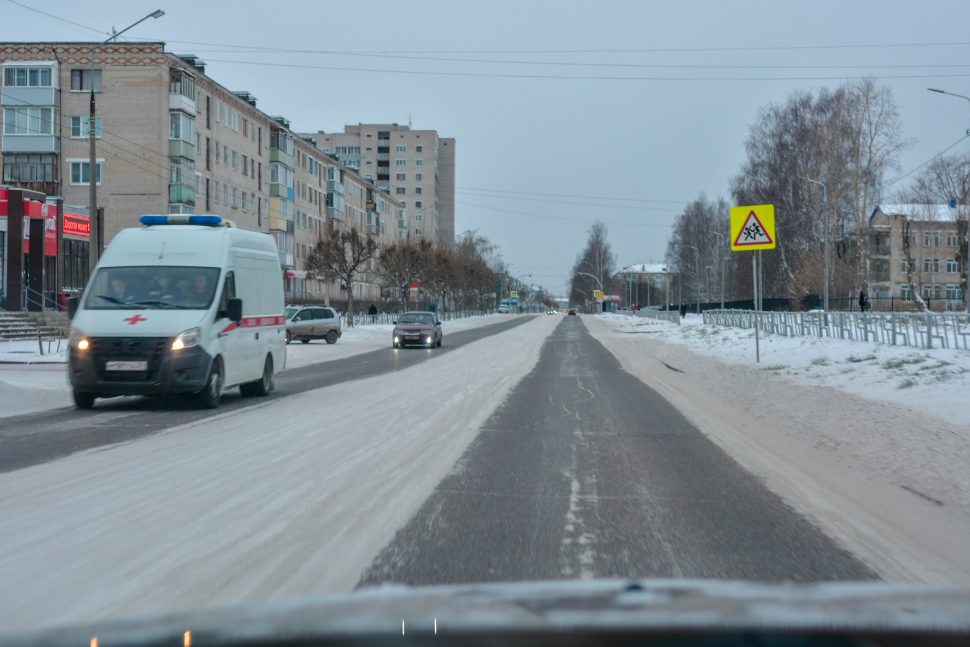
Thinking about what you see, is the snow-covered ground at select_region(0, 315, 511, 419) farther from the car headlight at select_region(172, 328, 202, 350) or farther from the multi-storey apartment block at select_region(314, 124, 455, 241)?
the multi-storey apartment block at select_region(314, 124, 455, 241)

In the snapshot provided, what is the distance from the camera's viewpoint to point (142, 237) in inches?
566

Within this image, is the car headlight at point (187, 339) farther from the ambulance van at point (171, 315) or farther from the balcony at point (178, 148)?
the balcony at point (178, 148)

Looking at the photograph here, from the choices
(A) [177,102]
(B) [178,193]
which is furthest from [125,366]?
(A) [177,102]

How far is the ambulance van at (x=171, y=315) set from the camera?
13.1 meters

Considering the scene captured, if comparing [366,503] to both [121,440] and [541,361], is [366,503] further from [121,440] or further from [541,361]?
[541,361]

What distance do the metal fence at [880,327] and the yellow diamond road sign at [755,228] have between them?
2372 mm

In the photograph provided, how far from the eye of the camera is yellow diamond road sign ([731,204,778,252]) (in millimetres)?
21734

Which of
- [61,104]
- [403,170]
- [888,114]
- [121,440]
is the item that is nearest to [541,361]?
[121,440]

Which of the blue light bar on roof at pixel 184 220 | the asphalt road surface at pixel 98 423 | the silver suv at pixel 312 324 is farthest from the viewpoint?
the silver suv at pixel 312 324

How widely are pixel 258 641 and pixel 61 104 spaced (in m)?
58.5

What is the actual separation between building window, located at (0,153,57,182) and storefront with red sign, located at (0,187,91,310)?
12.5 meters

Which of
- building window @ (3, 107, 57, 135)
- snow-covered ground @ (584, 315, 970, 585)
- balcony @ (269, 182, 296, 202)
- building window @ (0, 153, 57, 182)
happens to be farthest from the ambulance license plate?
balcony @ (269, 182, 296, 202)

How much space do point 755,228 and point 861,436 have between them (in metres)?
11.5

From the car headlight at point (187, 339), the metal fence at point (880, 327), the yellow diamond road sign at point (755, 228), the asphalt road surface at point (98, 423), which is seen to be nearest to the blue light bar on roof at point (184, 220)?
the car headlight at point (187, 339)
